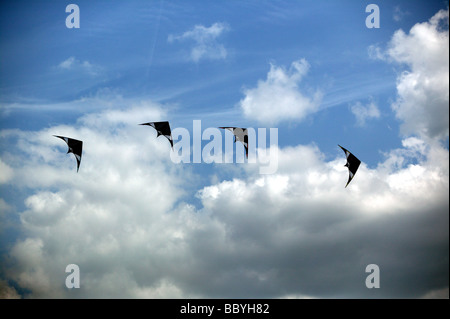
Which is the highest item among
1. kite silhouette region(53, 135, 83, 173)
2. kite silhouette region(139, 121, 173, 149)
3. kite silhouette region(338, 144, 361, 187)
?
kite silhouette region(139, 121, 173, 149)

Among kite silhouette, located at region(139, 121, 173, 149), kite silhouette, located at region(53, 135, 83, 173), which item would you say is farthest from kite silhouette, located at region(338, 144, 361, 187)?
kite silhouette, located at region(53, 135, 83, 173)

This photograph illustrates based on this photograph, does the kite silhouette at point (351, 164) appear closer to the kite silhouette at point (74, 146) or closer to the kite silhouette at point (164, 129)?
Answer: the kite silhouette at point (164, 129)

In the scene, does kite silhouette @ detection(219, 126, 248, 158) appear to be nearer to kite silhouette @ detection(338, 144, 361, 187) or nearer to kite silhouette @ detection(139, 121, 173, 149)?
kite silhouette @ detection(139, 121, 173, 149)

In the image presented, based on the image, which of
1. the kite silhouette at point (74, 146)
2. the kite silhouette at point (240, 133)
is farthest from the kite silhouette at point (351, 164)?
the kite silhouette at point (74, 146)

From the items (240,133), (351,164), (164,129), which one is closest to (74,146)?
(164,129)

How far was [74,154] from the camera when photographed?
3381 cm

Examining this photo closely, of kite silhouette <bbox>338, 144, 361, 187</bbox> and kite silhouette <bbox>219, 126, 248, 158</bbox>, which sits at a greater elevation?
kite silhouette <bbox>219, 126, 248, 158</bbox>

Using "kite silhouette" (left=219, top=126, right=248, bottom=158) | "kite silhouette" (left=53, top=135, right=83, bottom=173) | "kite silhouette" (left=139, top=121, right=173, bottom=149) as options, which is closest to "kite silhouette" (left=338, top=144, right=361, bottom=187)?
"kite silhouette" (left=219, top=126, right=248, bottom=158)

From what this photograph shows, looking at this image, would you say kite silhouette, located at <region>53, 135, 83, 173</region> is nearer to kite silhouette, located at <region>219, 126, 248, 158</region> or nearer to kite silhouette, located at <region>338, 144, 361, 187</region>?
kite silhouette, located at <region>219, 126, 248, 158</region>

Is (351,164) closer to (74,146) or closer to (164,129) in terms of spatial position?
(164,129)
